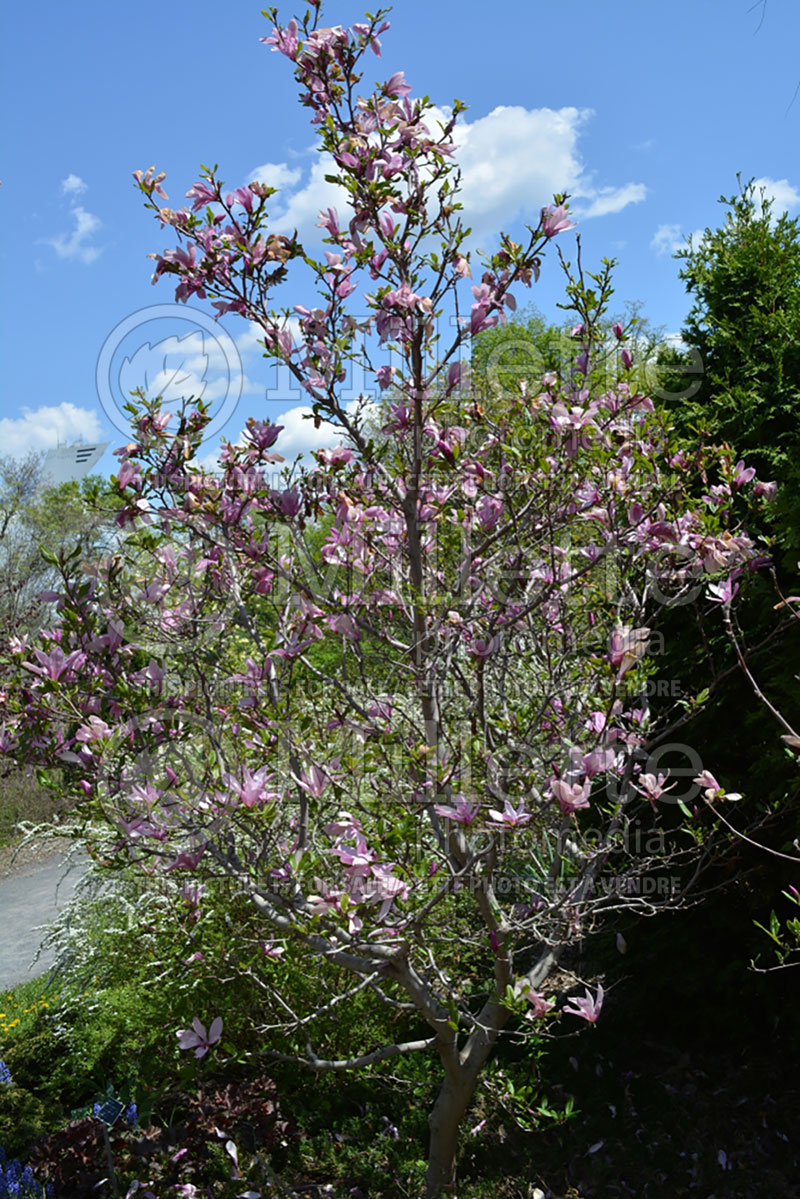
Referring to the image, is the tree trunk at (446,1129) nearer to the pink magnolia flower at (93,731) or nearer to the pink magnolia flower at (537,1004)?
the pink magnolia flower at (537,1004)

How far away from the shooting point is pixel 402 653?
2701mm

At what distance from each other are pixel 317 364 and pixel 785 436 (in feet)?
6.49

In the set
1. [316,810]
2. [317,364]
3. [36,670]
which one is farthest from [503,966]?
[317,364]

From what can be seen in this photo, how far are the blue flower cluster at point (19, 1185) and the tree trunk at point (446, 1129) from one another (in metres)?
1.23

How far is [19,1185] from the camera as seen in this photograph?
260 cm

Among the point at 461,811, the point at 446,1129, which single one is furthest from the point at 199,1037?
the point at 461,811

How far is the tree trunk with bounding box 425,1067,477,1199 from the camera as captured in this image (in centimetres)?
273

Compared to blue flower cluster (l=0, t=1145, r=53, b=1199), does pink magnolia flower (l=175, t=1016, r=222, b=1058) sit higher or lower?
higher

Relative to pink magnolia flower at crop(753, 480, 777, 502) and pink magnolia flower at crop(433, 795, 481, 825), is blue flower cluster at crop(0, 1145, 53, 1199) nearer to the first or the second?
pink magnolia flower at crop(433, 795, 481, 825)

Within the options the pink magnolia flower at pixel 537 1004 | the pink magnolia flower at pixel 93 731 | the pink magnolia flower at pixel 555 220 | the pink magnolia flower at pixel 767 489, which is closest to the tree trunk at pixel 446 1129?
the pink magnolia flower at pixel 537 1004

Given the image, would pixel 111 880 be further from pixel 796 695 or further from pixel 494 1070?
pixel 796 695

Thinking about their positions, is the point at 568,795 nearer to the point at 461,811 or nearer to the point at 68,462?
the point at 461,811

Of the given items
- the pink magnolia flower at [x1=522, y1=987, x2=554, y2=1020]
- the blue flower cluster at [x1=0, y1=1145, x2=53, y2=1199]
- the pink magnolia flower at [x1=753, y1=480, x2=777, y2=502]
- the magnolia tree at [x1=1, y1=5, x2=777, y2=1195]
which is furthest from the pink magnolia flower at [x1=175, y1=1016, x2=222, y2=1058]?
the pink magnolia flower at [x1=753, y1=480, x2=777, y2=502]

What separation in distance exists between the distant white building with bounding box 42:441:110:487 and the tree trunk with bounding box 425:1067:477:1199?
15226 mm
